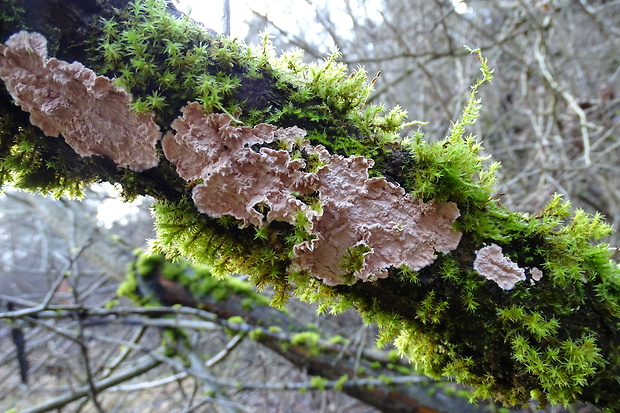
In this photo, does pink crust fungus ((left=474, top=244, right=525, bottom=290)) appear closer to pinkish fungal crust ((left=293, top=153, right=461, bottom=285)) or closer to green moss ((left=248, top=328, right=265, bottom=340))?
pinkish fungal crust ((left=293, top=153, right=461, bottom=285))

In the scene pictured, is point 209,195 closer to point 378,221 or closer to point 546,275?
point 378,221

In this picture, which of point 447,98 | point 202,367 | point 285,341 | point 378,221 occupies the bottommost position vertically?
point 202,367

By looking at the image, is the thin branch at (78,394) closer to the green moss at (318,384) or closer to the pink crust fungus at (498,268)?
the green moss at (318,384)

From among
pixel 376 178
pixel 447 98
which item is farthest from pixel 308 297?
pixel 447 98

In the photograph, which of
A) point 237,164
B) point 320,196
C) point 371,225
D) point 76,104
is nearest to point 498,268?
point 371,225

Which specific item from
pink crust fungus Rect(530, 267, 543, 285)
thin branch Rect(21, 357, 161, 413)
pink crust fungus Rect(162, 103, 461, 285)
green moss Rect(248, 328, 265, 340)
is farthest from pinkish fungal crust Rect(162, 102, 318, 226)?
thin branch Rect(21, 357, 161, 413)

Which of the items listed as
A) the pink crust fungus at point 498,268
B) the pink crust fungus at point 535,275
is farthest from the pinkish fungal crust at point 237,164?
the pink crust fungus at point 535,275
